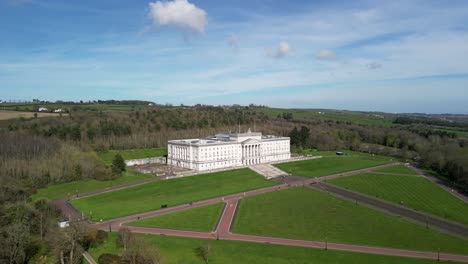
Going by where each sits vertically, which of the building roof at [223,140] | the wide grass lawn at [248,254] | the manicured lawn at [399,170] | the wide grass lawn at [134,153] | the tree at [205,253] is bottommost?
the wide grass lawn at [248,254]

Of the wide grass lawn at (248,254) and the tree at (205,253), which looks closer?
the tree at (205,253)

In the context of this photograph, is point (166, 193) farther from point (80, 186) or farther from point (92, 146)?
point (92, 146)

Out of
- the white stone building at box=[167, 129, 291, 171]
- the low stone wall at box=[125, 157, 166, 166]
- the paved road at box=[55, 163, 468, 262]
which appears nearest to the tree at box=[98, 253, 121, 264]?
the paved road at box=[55, 163, 468, 262]

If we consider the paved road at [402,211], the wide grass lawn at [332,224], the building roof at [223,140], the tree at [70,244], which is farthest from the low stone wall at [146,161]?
the tree at [70,244]

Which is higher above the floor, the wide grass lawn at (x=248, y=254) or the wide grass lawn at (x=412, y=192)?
the wide grass lawn at (x=412, y=192)

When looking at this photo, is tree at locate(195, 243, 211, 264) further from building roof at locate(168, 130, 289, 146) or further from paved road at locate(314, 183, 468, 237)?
building roof at locate(168, 130, 289, 146)

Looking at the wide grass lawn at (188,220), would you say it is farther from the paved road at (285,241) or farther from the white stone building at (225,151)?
the white stone building at (225,151)
